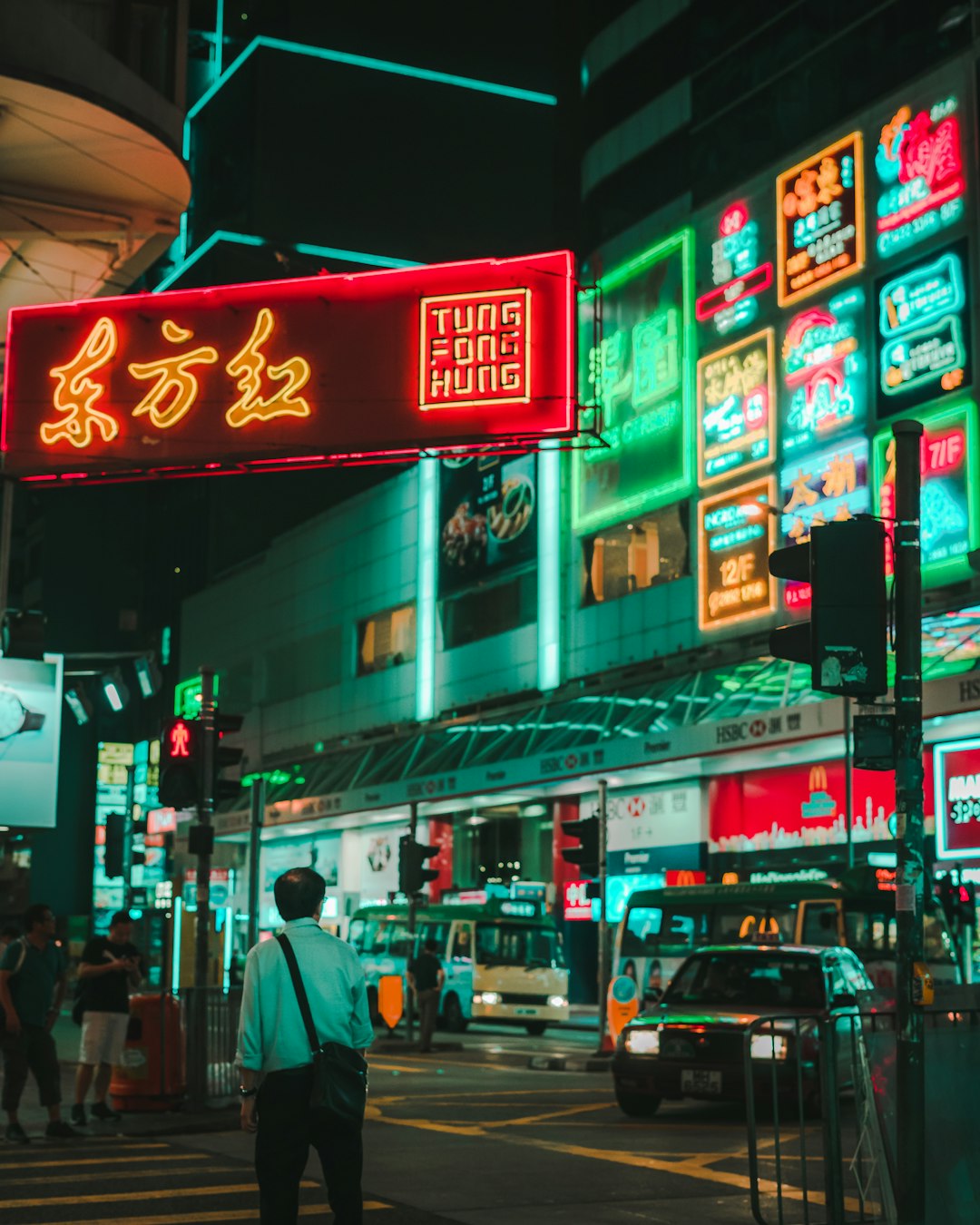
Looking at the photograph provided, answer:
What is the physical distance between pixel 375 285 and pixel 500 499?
Answer: 1000 inches

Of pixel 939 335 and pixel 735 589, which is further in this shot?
pixel 735 589

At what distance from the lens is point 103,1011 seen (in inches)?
595

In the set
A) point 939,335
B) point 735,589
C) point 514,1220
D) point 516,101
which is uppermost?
point 516,101

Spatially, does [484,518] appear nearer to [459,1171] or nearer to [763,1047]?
[763,1047]

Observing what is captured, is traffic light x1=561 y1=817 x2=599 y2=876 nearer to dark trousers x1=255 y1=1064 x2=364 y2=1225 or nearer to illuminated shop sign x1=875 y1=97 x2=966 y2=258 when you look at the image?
illuminated shop sign x1=875 y1=97 x2=966 y2=258

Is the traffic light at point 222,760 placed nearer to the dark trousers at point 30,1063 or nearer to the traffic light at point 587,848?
the dark trousers at point 30,1063

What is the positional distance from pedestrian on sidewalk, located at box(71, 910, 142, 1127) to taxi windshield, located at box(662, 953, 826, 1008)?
18.0 ft

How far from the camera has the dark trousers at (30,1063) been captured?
13719 mm

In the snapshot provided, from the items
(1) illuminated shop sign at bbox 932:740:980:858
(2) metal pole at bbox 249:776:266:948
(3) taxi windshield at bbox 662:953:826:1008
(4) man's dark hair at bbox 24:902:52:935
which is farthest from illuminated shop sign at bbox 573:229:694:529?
(4) man's dark hair at bbox 24:902:52:935

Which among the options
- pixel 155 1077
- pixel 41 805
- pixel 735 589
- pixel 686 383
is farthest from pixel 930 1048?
pixel 686 383

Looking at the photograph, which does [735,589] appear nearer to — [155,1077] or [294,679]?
[155,1077]

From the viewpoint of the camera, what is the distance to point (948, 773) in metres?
33.0

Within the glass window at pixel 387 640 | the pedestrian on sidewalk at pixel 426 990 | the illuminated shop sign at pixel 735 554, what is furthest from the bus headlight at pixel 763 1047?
the glass window at pixel 387 640

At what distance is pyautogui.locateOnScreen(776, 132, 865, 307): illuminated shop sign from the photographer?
33.2m
